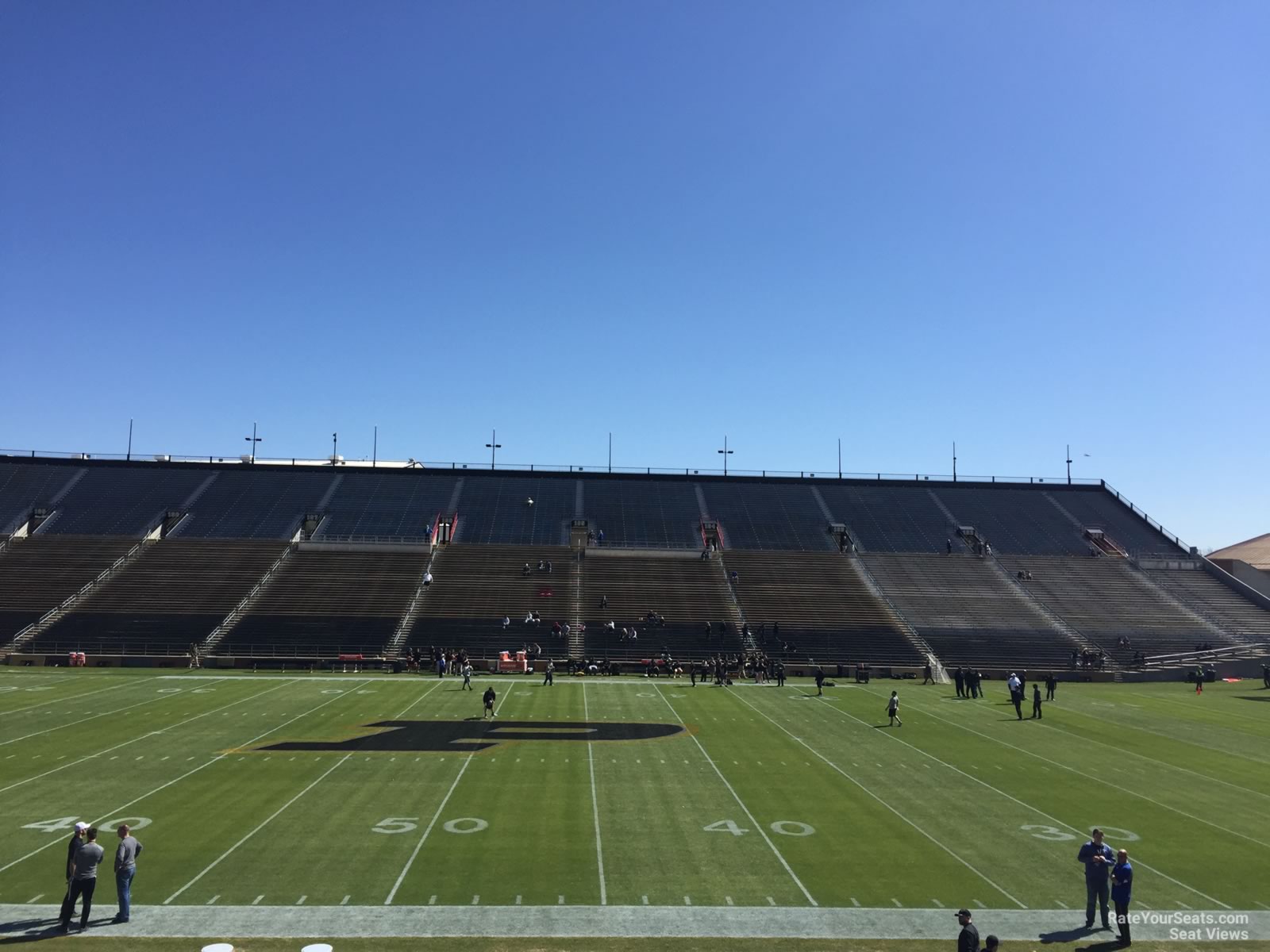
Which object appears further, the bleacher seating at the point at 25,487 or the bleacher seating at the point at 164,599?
the bleacher seating at the point at 25,487

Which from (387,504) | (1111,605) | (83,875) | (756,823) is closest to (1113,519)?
(1111,605)

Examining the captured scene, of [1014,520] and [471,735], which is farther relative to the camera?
[1014,520]

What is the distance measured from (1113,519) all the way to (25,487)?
92827 mm

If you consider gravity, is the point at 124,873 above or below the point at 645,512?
below

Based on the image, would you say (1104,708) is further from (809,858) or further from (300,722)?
(300,722)

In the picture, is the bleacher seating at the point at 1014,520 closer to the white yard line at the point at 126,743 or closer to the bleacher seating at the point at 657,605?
the bleacher seating at the point at 657,605

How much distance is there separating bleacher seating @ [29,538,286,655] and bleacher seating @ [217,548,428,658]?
204 cm

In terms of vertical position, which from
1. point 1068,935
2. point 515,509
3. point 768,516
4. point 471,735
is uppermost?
point 515,509

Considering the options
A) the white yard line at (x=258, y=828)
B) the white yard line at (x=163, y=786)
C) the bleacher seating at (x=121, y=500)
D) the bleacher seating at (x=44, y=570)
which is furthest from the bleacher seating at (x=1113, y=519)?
the bleacher seating at (x=44, y=570)

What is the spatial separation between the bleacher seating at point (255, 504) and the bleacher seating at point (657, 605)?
82.7 ft

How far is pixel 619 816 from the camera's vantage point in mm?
20094

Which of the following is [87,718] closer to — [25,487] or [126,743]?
[126,743]

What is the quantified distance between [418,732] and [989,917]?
19.7m

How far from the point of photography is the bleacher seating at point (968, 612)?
2175 inches
